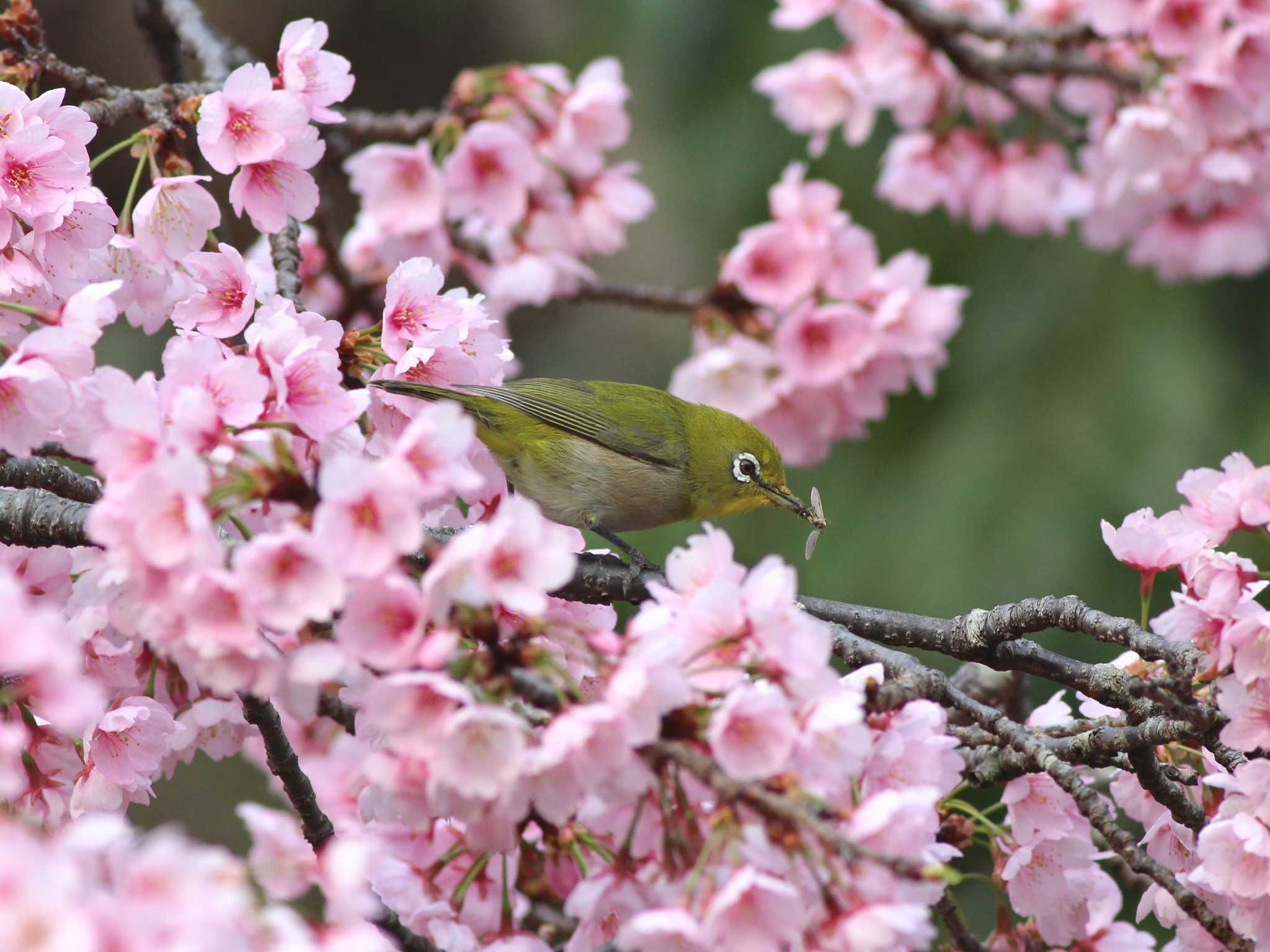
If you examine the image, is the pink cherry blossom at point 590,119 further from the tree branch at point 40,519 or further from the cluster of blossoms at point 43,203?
the tree branch at point 40,519

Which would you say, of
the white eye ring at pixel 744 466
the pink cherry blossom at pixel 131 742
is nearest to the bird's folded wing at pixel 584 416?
the white eye ring at pixel 744 466

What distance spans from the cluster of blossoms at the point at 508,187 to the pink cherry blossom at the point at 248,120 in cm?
97

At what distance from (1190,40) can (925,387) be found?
1.04 m

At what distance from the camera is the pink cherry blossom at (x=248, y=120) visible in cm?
196

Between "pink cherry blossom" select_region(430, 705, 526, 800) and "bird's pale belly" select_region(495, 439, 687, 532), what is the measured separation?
5.67 feet

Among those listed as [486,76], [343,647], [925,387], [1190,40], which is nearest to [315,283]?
[486,76]

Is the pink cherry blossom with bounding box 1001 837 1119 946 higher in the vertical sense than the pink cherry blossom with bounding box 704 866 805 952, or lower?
lower

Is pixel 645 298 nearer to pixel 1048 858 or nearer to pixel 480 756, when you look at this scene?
pixel 1048 858

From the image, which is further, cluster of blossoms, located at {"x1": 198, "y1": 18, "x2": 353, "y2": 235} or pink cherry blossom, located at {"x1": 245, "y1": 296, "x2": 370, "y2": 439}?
cluster of blossoms, located at {"x1": 198, "y1": 18, "x2": 353, "y2": 235}

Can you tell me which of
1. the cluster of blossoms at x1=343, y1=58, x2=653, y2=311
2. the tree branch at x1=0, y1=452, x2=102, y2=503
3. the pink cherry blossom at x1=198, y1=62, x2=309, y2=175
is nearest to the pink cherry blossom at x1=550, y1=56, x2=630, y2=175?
the cluster of blossoms at x1=343, y1=58, x2=653, y2=311

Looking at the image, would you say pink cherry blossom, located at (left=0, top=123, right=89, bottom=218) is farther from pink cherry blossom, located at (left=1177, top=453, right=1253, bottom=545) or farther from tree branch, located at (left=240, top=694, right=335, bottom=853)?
pink cherry blossom, located at (left=1177, top=453, right=1253, bottom=545)

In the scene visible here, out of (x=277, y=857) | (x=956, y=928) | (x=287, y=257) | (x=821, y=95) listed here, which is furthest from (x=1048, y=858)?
(x=821, y=95)

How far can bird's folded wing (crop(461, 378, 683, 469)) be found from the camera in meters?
2.89

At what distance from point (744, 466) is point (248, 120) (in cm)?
151
